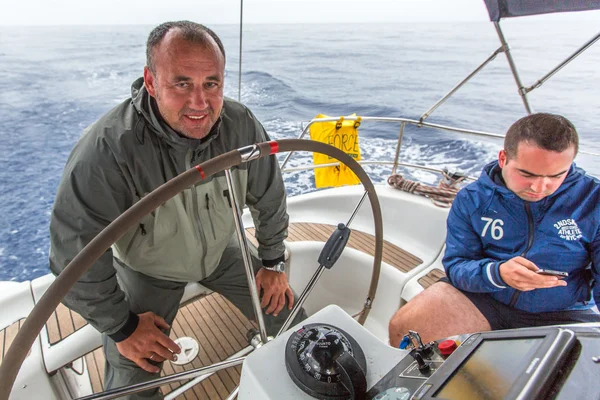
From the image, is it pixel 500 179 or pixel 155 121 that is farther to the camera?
pixel 500 179

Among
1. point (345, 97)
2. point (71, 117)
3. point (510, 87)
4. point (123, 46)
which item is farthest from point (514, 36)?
point (71, 117)

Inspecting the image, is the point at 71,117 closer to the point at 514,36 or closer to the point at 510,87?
the point at 510,87

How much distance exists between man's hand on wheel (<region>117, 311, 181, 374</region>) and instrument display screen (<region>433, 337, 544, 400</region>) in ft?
2.12

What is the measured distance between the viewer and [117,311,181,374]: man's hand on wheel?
2.82 ft

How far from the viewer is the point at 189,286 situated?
3.85ft

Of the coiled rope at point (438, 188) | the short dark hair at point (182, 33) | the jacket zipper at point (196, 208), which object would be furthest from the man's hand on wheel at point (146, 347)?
the coiled rope at point (438, 188)

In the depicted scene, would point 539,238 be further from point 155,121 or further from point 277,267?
point 155,121

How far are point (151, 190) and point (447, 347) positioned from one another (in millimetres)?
697

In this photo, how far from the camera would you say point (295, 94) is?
820 centimetres

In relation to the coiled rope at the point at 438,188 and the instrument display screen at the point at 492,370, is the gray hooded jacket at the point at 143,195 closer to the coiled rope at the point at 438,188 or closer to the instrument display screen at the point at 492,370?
the instrument display screen at the point at 492,370

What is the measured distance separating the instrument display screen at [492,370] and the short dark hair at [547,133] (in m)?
0.67

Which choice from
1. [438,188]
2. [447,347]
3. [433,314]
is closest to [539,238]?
[433,314]

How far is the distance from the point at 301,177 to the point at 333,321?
431 cm

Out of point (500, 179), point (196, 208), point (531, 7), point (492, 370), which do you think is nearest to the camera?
point (492, 370)
